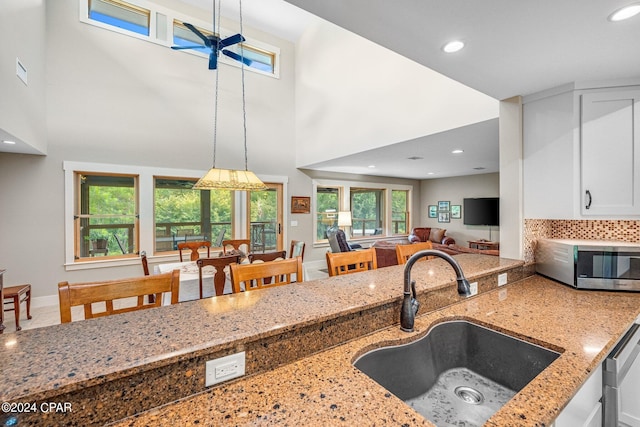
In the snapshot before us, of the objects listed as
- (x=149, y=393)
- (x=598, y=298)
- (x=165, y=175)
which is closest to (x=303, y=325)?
(x=149, y=393)

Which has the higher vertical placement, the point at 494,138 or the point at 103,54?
the point at 103,54

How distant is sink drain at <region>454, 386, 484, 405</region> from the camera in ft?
3.92

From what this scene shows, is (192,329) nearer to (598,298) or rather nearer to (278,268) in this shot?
(278,268)

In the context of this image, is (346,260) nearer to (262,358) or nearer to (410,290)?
(410,290)

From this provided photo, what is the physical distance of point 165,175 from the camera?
16.0 feet

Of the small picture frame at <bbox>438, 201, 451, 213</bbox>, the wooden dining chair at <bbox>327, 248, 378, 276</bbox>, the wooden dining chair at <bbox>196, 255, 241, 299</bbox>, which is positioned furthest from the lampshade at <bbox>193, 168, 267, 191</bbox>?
the small picture frame at <bbox>438, 201, 451, 213</bbox>

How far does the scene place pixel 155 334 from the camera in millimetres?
897

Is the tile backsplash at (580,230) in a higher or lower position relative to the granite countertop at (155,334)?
higher

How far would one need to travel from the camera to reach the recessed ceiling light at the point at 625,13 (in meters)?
1.15

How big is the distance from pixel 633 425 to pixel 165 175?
5.71 m

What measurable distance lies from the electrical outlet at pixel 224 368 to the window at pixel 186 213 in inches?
186

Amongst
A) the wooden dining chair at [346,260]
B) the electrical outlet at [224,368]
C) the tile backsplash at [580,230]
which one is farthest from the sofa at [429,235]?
the electrical outlet at [224,368]

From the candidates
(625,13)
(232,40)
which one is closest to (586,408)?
(625,13)

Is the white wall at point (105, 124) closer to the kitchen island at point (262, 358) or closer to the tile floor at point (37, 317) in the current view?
the tile floor at point (37, 317)
